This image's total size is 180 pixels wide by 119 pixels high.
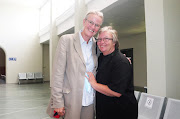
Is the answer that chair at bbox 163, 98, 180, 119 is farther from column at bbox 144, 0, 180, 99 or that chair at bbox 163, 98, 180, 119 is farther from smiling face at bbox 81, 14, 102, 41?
smiling face at bbox 81, 14, 102, 41

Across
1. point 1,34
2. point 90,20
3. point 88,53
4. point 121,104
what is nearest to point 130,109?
point 121,104

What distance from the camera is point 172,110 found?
2.79 metres

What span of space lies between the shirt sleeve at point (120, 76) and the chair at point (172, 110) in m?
1.65

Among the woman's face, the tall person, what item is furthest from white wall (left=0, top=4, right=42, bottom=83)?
the woman's face

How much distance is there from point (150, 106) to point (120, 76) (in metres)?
2.03

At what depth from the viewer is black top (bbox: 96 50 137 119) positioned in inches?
63.1

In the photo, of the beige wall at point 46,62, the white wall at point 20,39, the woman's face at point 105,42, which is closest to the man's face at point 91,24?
the woman's face at point 105,42

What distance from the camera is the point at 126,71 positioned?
5.28 ft

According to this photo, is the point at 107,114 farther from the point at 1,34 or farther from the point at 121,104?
the point at 1,34

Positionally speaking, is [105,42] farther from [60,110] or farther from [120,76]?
[60,110]

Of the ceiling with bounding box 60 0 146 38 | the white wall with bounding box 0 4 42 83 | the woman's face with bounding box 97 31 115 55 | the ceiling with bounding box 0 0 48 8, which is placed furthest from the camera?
the white wall with bounding box 0 4 42 83

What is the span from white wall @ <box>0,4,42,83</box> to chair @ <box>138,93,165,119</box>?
47.4 ft

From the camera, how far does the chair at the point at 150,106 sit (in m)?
3.01

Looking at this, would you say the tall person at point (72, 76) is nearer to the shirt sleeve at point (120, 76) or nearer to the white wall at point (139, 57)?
the shirt sleeve at point (120, 76)
